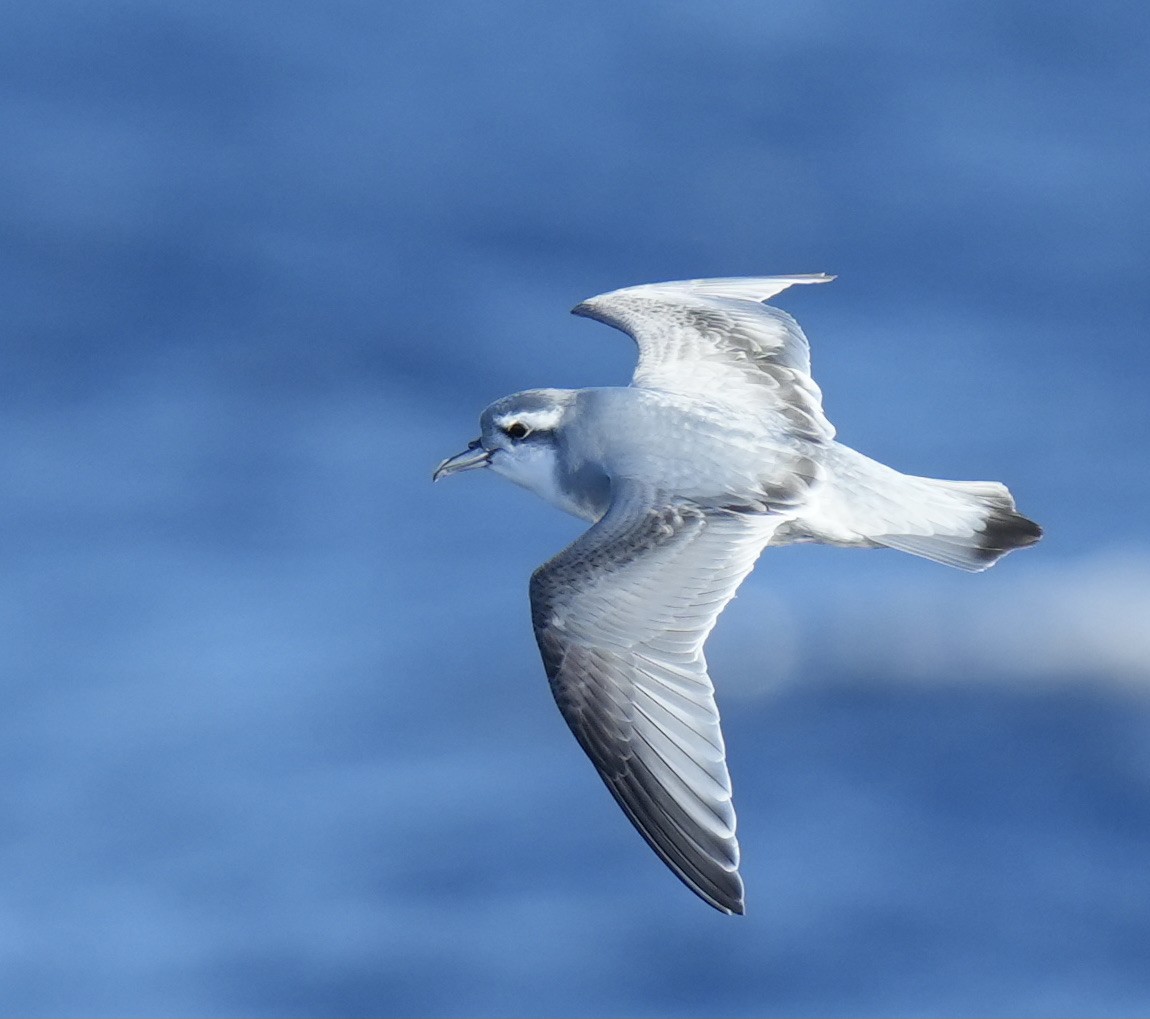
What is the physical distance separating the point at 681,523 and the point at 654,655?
0.58 metres

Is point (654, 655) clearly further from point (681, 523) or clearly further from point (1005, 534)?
point (1005, 534)

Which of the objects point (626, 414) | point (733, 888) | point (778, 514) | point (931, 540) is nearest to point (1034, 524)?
point (931, 540)

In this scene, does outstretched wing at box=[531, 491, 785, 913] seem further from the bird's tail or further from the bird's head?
the bird's head

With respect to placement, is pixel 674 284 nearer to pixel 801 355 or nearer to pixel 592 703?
pixel 801 355

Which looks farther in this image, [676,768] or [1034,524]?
[1034,524]

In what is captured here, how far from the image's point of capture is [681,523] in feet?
27.3

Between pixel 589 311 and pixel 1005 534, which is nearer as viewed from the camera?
pixel 1005 534

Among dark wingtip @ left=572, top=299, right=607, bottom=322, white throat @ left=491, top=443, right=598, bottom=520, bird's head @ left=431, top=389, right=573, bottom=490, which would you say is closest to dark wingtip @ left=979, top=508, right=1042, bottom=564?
white throat @ left=491, top=443, right=598, bottom=520

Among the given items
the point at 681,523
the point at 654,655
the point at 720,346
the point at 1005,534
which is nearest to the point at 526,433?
the point at 681,523

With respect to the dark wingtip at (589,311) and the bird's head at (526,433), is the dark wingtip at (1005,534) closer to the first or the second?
the bird's head at (526,433)

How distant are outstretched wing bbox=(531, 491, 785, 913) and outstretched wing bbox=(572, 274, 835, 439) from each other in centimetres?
113

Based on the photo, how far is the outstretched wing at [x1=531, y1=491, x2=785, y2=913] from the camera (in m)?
7.65

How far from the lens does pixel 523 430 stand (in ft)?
30.5

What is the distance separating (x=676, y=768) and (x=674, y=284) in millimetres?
3772
